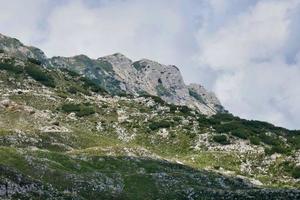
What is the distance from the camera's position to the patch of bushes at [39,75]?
132m

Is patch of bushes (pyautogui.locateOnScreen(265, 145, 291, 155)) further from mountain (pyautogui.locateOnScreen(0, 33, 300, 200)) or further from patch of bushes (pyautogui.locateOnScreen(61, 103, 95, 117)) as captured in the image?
patch of bushes (pyautogui.locateOnScreen(61, 103, 95, 117))

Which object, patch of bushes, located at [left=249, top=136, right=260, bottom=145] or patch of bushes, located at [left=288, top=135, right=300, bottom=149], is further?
patch of bushes, located at [left=288, top=135, right=300, bottom=149]

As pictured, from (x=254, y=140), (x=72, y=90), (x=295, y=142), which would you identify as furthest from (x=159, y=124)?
(x=72, y=90)

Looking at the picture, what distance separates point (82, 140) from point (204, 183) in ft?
83.8

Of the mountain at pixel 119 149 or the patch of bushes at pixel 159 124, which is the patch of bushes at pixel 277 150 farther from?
the patch of bushes at pixel 159 124

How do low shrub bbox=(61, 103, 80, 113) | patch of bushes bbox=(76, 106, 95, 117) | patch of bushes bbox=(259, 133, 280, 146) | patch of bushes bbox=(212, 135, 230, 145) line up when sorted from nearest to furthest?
patch of bushes bbox=(212, 135, 230, 145) < patch of bushes bbox=(259, 133, 280, 146) < patch of bushes bbox=(76, 106, 95, 117) < low shrub bbox=(61, 103, 80, 113)

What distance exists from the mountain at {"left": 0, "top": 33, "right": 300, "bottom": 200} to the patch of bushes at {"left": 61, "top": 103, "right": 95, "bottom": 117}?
22 centimetres

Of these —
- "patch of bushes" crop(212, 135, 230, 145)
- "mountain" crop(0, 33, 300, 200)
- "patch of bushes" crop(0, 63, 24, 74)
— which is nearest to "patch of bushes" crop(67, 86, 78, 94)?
"mountain" crop(0, 33, 300, 200)

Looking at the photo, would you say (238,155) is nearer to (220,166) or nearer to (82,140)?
(220,166)

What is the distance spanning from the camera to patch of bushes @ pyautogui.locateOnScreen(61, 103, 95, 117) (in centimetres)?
10832

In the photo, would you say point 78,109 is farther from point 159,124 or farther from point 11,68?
point 11,68

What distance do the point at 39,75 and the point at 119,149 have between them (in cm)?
6589

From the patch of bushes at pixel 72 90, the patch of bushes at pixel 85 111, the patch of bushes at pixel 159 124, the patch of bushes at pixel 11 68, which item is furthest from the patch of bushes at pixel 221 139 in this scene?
the patch of bushes at pixel 11 68

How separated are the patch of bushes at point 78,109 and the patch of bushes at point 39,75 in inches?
872
